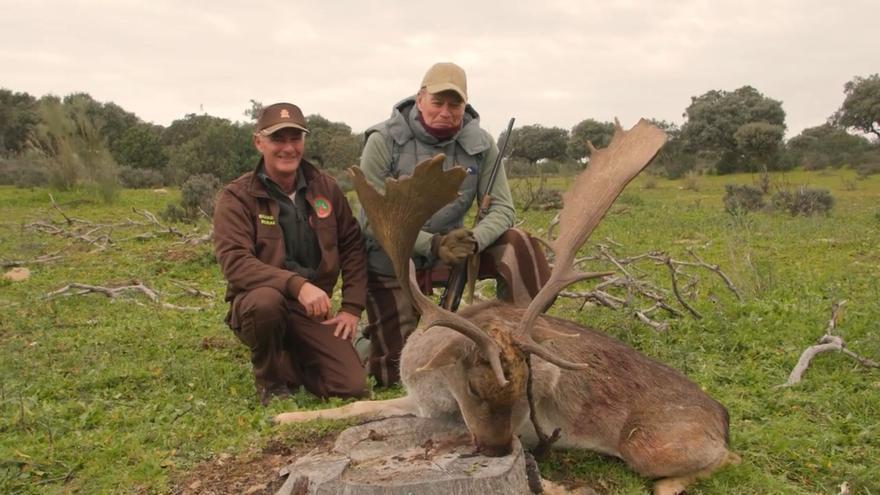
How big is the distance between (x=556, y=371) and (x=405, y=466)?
102 cm

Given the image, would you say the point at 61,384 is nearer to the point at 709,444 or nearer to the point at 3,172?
the point at 709,444

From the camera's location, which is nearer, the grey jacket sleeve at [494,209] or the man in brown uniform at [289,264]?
the man in brown uniform at [289,264]

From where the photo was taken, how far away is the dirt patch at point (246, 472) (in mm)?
3627

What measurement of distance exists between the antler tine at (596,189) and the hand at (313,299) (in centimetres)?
186

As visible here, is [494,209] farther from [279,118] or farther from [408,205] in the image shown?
[408,205]

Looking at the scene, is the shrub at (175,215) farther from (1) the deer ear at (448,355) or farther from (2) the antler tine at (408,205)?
(1) the deer ear at (448,355)

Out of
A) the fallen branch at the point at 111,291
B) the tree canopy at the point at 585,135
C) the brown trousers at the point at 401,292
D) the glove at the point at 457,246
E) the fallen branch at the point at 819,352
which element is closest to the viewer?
the glove at the point at 457,246

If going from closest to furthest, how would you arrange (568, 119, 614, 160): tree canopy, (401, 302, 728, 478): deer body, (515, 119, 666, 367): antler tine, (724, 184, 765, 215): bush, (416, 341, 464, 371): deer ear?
(416, 341, 464, 371): deer ear < (515, 119, 666, 367): antler tine < (401, 302, 728, 478): deer body < (724, 184, 765, 215): bush < (568, 119, 614, 160): tree canopy

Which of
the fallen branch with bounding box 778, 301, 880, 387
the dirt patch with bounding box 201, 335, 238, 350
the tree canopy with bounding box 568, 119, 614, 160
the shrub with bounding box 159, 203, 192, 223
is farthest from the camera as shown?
the tree canopy with bounding box 568, 119, 614, 160

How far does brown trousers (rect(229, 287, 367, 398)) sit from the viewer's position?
5.29 metres

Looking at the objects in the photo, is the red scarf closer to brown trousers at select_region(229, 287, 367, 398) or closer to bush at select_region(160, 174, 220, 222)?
brown trousers at select_region(229, 287, 367, 398)

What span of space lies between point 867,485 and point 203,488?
11.1 feet

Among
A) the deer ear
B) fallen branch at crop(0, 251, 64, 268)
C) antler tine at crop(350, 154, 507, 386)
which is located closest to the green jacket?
antler tine at crop(350, 154, 507, 386)

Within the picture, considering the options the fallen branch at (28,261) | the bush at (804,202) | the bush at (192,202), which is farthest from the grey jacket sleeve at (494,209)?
the bush at (804,202)
